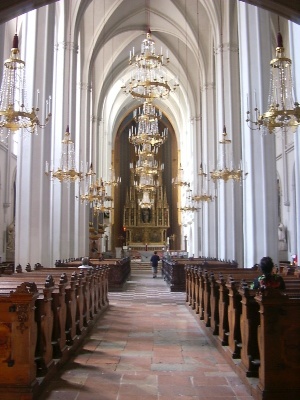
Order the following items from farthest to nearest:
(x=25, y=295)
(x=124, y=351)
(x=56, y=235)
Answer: (x=56, y=235) → (x=124, y=351) → (x=25, y=295)

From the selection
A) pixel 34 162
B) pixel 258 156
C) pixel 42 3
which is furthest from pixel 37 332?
pixel 258 156

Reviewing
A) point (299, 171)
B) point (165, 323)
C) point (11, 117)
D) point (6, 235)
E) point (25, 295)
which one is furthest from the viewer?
point (6, 235)

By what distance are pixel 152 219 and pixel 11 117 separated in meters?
33.4

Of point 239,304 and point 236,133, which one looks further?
point 236,133

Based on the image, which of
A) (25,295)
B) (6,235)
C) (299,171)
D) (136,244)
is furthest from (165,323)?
(136,244)

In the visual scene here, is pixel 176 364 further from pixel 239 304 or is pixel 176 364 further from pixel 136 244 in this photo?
pixel 136 244

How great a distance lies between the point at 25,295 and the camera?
4.51m

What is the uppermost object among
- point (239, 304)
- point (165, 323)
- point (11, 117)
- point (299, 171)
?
point (11, 117)

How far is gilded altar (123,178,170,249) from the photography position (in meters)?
41.0

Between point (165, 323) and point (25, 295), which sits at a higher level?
point (25, 295)

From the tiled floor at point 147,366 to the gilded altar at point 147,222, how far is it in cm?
3075

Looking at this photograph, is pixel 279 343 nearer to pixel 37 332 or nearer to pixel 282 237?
pixel 37 332

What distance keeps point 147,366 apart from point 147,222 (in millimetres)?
35262

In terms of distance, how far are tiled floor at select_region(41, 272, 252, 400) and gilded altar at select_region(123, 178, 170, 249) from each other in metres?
30.8
